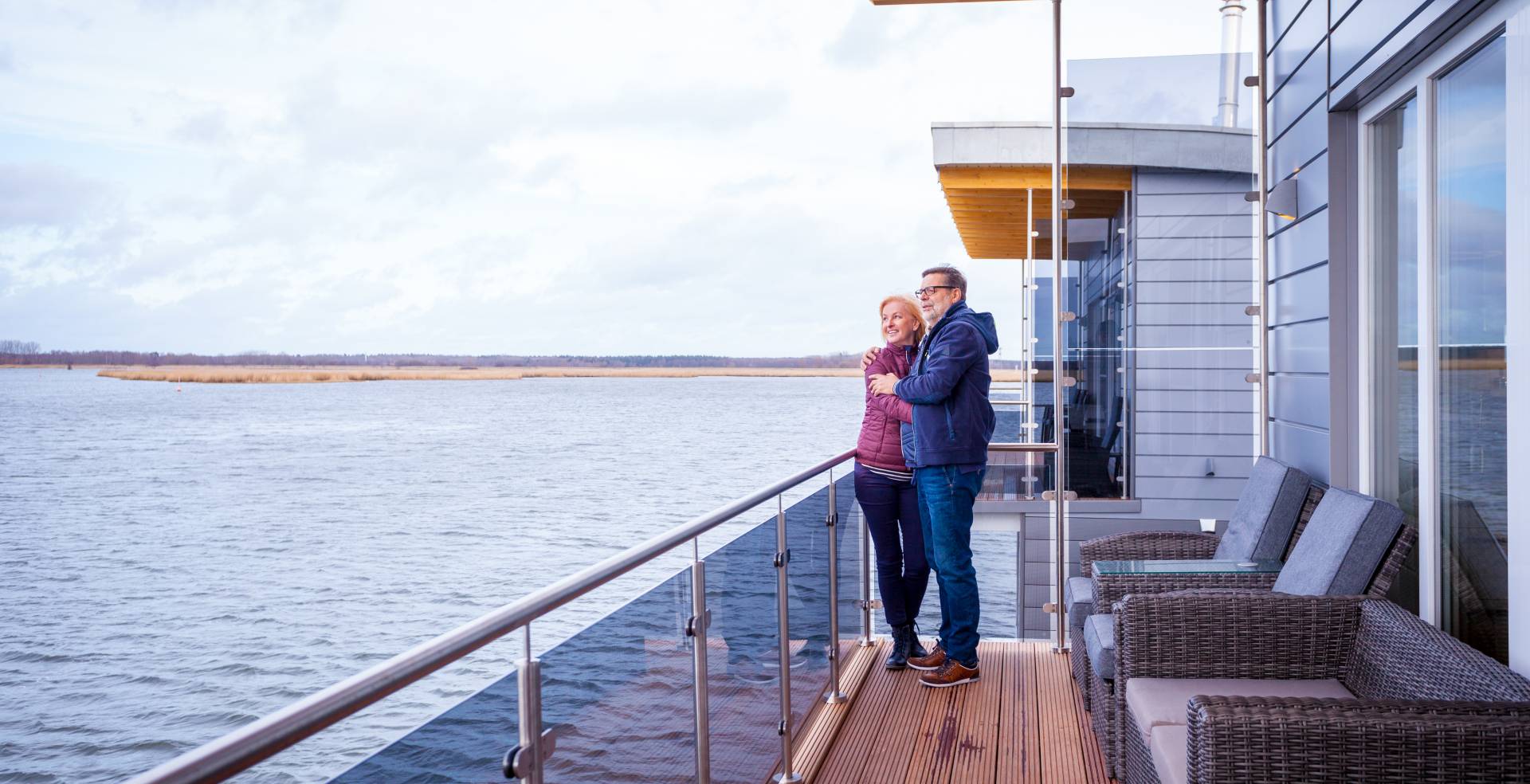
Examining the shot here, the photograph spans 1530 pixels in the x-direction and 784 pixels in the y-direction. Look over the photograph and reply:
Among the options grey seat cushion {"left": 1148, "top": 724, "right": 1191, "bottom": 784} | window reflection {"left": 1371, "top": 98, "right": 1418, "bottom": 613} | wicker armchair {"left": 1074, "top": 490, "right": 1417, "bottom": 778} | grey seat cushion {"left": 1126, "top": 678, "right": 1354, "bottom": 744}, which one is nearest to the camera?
grey seat cushion {"left": 1148, "top": 724, "right": 1191, "bottom": 784}

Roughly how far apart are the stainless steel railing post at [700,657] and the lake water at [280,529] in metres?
0.16

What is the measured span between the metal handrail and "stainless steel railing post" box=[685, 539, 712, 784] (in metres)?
0.46

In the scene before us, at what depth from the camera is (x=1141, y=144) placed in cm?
497

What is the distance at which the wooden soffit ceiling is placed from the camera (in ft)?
17.0

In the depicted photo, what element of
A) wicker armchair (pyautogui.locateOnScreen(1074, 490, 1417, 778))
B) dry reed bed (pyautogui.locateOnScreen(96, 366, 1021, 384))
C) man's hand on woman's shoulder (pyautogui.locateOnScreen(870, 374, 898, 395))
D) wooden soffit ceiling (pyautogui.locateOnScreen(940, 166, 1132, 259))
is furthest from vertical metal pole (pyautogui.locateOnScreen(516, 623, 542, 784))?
dry reed bed (pyautogui.locateOnScreen(96, 366, 1021, 384))

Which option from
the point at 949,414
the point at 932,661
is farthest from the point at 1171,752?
the point at 932,661

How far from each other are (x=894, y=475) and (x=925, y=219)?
4545cm

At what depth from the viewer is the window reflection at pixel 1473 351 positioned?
8.51ft

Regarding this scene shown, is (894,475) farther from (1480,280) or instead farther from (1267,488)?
(1480,280)

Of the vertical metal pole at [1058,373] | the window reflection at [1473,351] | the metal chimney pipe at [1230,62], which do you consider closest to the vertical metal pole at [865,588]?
the vertical metal pole at [1058,373]

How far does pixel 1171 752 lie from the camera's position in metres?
2.31

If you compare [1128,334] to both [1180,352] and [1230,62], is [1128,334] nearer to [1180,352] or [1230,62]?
[1180,352]

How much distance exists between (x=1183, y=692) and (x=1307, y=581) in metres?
0.59

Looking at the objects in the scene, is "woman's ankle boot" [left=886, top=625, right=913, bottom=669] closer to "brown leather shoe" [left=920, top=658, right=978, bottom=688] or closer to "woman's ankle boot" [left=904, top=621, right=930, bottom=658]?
"woman's ankle boot" [left=904, top=621, right=930, bottom=658]
